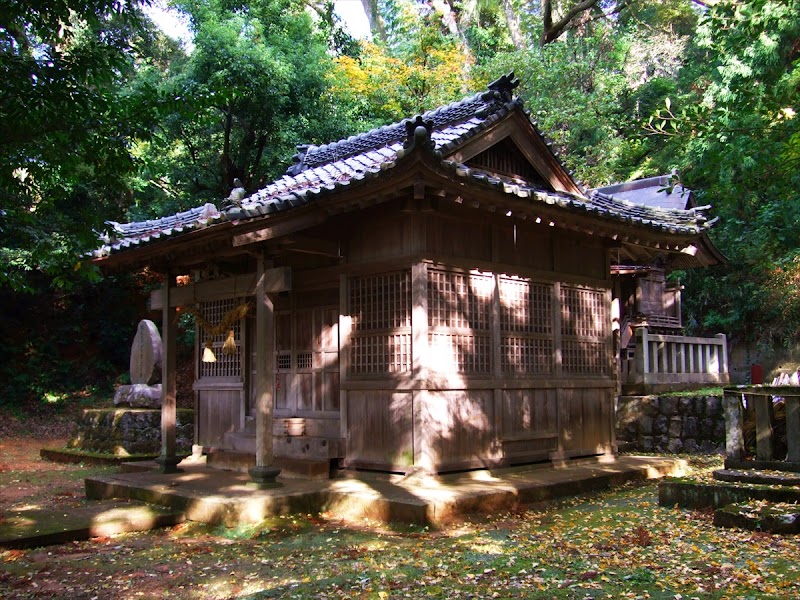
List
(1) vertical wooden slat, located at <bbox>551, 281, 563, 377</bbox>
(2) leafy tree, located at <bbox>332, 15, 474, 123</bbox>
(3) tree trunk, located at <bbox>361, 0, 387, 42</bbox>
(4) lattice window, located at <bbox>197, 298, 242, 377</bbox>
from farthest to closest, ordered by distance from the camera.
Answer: (3) tree trunk, located at <bbox>361, 0, 387, 42</bbox> < (2) leafy tree, located at <bbox>332, 15, 474, 123</bbox> < (4) lattice window, located at <bbox>197, 298, 242, 377</bbox> < (1) vertical wooden slat, located at <bbox>551, 281, 563, 377</bbox>

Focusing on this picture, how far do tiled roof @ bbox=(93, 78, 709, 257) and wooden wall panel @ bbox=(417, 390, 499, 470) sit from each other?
289cm

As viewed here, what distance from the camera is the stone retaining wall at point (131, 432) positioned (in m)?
16.1

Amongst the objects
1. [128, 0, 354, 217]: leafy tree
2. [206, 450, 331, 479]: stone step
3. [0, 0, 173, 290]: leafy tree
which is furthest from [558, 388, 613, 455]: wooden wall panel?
[128, 0, 354, 217]: leafy tree

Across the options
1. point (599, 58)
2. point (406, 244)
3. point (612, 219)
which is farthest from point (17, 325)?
point (599, 58)

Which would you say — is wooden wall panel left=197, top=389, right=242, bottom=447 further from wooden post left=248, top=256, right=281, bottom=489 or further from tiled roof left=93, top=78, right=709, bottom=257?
A: tiled roof left=93, top=78, right=709, bottom=257


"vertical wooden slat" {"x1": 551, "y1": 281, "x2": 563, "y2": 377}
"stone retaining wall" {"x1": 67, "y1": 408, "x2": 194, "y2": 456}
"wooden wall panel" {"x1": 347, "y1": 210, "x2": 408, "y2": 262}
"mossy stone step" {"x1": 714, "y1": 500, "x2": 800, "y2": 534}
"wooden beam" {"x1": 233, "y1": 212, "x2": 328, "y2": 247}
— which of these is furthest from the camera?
"stone retaining wall" {"x1": 67, "y1": 408, "x2": 194, "y2": 456}

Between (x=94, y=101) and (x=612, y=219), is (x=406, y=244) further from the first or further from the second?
(x=94, y=101)

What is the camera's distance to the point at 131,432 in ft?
53.1

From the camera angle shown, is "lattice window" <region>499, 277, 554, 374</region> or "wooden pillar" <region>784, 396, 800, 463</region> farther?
"lattice window" <region>499, 277, 554, 374</region>

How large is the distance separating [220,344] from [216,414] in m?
1.24

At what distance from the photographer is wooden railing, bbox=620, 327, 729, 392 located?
17016mm

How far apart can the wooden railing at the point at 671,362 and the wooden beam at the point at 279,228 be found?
34.4 ft

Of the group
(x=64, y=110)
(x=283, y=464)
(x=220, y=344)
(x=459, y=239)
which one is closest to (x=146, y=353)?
(x=220, y=344)

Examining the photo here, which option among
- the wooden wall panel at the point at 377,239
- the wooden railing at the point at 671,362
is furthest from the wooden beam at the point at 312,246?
the wooden railing at the point at 671,362
